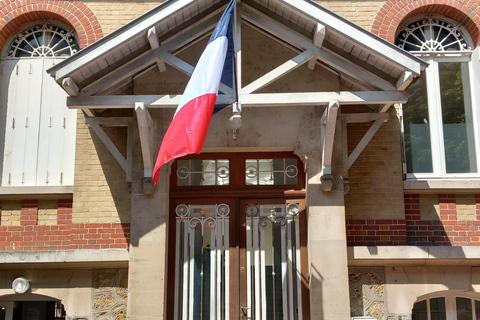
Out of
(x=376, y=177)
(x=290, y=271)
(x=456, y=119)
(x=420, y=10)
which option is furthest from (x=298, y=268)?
(x=420, y=10)

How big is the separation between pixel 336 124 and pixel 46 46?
4.41 meters

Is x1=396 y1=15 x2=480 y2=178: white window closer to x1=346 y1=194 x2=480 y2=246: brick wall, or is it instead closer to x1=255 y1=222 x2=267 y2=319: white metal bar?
x1=346 y1=194 x2=480 y2=246: brick wall

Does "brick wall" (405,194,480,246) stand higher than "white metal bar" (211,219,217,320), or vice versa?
"brick wall" (405,194,480,246)

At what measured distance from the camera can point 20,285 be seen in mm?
8430

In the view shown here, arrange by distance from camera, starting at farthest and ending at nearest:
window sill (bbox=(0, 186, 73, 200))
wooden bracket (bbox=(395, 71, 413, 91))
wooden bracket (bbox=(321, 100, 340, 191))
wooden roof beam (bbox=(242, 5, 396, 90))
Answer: window sill (bbox=(0, 186, 73, 200)), wooden roof beam (bbox=(242, 5, 396, 90)), wooden bracket (bbox=(321, 100, 340, 191)), wooden bracket (bbox=(395, 71, 413, 91))

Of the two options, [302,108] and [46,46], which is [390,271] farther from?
[46,46]

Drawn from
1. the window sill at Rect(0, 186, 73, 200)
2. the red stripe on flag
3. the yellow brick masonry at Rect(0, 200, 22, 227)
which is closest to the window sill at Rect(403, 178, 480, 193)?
the red stripe on flag

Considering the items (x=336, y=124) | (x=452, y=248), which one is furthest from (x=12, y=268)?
(x=452, y=248)

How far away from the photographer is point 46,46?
9.63 meters

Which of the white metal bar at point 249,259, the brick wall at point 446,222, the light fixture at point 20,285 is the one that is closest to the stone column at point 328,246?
the white metal bar at point 249,259

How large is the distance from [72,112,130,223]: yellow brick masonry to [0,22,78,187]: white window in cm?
36

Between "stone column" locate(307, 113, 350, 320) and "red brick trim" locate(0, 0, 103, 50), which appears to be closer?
"stone column" locate(307, 113, 350, 320)

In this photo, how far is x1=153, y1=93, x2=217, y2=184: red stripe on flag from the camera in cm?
700

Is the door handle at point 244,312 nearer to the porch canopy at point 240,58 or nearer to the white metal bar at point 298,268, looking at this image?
Result: the white metal bar at point 298,268
